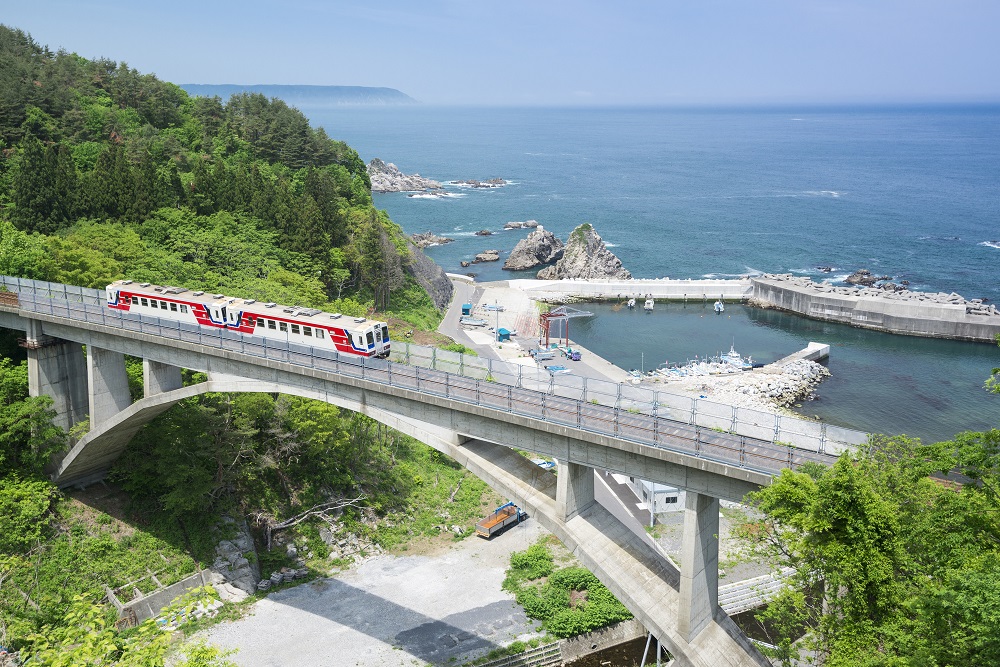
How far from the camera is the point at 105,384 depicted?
35.3 m

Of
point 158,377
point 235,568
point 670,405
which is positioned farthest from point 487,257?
point 670,405

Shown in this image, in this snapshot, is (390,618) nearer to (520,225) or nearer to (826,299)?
(826,299)

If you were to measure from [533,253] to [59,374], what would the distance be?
243ft

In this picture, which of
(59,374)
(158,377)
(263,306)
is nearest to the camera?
(263,306)

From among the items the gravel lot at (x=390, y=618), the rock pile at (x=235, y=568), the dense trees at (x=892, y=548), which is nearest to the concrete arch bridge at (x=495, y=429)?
the dense trees at (x=892, y=548)

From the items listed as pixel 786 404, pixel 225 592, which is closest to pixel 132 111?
pixel 225 592

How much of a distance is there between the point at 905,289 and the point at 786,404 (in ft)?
131

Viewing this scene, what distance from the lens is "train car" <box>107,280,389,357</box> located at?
3081 cm

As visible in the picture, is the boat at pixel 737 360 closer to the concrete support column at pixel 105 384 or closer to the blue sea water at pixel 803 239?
the blue sea water at pixel 803 239

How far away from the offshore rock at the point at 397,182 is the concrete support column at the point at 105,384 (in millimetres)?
138653

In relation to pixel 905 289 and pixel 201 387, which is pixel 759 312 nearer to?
pixel 905 289

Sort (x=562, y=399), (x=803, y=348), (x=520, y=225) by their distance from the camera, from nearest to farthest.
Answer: (x=562, y=399), (x=803, y=348), (x=520, y=225)

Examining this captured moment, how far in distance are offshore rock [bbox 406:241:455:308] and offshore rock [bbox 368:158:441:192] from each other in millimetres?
92810

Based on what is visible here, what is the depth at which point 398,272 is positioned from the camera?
68.6m
